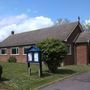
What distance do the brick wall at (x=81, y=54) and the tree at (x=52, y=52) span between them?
12.0 meters

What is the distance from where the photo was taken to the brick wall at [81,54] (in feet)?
112

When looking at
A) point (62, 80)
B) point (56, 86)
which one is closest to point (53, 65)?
point (62, 80)

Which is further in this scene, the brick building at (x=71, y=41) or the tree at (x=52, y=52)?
the brick building at (x=71, y=41)

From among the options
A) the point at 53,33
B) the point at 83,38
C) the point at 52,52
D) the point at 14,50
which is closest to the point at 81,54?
the point at 83,38

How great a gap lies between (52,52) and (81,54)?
13.3 meters

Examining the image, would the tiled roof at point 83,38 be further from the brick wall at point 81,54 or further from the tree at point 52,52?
the tree at point 52,52

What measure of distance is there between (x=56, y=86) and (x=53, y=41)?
686 centimetres

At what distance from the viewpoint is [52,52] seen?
22.0 meters

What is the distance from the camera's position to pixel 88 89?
48.2 ft

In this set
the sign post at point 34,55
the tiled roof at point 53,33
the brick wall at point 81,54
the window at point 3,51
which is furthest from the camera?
the window at point 3,51

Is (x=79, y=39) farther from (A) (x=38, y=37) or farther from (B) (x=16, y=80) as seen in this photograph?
(B) (x=16, y=80)

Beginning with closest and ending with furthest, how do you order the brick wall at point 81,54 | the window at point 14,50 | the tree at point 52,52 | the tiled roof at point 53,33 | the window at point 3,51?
the tree at point 52,52 < the brick wall at point 81,54 < the tiled roof at point 53,33 < the window at point 14,50 < the window at point 3,51

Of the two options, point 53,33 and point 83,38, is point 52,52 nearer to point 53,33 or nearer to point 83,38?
point 83,38

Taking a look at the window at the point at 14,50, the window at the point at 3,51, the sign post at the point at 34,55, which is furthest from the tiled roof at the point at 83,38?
the window at the point at 3,51
